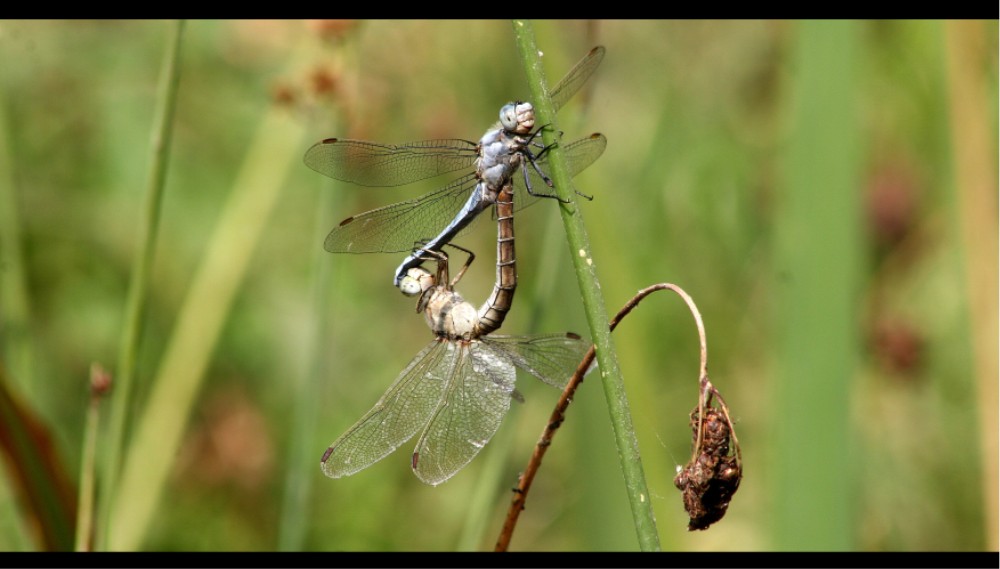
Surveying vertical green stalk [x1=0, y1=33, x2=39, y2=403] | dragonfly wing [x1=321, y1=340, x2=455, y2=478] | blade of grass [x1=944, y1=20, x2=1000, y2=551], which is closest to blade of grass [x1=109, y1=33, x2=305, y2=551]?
vertical green stalk [x1=0, y1=33, x2=39, y2=403]

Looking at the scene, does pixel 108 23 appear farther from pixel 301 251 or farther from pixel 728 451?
pixel 728 451

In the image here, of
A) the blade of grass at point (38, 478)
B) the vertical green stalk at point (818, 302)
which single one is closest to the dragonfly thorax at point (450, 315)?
the vertical green stalk at point (818, 302)

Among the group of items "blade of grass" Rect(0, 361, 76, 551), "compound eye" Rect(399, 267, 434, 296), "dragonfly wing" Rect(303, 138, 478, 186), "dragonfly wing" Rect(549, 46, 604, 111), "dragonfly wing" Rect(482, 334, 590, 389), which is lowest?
"blade of grass" Rect(0, 361, 76, 551)

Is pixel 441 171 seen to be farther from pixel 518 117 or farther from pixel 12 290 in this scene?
pixel 12 290

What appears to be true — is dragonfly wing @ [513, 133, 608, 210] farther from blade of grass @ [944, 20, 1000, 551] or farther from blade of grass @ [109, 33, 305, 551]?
blade of grass @ [944, 20, 1000, 551]

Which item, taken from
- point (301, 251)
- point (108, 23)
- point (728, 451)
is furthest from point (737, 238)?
point (108, 23)

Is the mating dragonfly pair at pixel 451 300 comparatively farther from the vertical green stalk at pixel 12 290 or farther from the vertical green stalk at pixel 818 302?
the vertical green stalk at pixel 12 290
